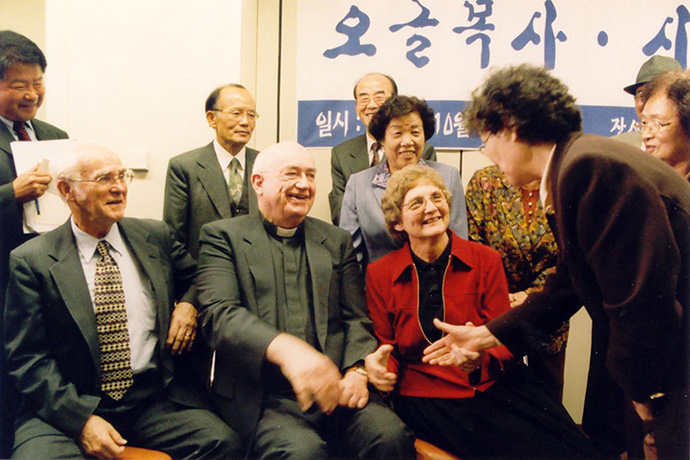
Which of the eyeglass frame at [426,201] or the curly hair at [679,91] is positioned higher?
the curly hair at [679,91]

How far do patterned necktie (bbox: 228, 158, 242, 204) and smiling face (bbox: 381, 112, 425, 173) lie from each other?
79 cm

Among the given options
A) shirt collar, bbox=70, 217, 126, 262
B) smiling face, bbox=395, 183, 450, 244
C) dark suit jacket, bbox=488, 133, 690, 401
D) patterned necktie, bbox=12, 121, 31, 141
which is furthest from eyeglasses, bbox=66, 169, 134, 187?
dark suit jacket, bbox=488, 133, 690, 401

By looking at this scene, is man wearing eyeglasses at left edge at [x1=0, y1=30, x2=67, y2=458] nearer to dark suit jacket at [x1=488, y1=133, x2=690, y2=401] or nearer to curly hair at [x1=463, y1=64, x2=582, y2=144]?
curly hair at [x1=463, y1=64, x2=582, y2=144]

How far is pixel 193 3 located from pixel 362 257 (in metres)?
1.77

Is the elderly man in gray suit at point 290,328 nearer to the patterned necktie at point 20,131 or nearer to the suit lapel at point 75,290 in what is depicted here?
the suit lapel at point 75,290

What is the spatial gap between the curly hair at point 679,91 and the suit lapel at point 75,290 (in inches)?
80.0

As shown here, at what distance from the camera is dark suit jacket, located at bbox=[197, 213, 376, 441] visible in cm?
177

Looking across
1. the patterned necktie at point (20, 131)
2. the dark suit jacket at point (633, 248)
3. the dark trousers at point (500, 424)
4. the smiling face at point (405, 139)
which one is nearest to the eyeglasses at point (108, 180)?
the patterned necktie at point (20, 131)

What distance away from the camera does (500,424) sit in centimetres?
179

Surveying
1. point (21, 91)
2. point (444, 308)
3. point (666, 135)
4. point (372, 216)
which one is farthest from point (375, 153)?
point (21, 91)

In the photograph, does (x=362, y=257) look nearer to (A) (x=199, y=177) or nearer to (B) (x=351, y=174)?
(B) (x=351, y=174)

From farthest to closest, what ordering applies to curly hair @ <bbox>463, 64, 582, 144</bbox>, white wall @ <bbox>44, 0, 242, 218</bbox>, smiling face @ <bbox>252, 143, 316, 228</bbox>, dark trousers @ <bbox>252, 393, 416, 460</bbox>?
white wall @ <bbox>44, 0, 242, 218</bbox> → smiling face @ <bbox>252, 143, 316, 228</bbox> → dark trousers @ <bbox>252, 393, 416, 460</bbox> → curly hair @ <bbox>463, 64, 582, 144</bbox>

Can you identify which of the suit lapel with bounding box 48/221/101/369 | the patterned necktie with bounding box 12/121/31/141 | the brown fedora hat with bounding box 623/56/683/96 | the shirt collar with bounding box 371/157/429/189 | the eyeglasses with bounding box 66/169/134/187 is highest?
the brown fedora hat with bounding box 623/56/683/96

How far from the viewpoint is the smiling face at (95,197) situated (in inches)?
73.2
